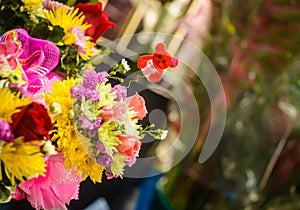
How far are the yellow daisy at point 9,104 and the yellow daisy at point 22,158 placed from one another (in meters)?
0.02

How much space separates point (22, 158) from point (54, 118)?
0.17 feet

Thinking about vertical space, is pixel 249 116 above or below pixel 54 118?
below

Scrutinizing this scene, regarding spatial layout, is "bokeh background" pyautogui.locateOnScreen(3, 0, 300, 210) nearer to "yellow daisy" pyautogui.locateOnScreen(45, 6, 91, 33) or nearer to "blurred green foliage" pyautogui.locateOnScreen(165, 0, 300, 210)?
"blurred green foliage" pyautogui.locateOnScreen(165, 0, 300, 210)

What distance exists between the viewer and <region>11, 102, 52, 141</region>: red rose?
1.13 feet

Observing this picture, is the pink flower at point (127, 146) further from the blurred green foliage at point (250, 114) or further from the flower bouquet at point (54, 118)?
the blurred green foliage at point (250, 114)

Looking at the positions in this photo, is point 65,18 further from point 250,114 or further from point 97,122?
point 250,114

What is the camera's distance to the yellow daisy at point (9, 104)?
0.35 m

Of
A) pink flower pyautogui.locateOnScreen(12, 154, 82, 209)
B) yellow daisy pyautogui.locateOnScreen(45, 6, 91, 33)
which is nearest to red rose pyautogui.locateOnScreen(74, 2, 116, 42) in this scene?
yellow daisy pyautogui.locateOnScreen(45, 6, 91, 33)

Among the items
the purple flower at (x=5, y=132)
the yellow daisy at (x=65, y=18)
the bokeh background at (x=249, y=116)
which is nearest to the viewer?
the purple flower at (x=5, y=132)

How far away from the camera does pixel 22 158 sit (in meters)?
0.34

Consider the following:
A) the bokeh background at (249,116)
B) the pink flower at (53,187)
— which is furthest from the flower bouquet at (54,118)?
the bokeh background at (249,116)

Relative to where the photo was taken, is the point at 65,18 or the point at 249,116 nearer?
the point at 65,18

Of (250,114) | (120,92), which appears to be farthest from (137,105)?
(250,114)

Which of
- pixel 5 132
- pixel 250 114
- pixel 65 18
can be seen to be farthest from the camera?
pixel 250 114
